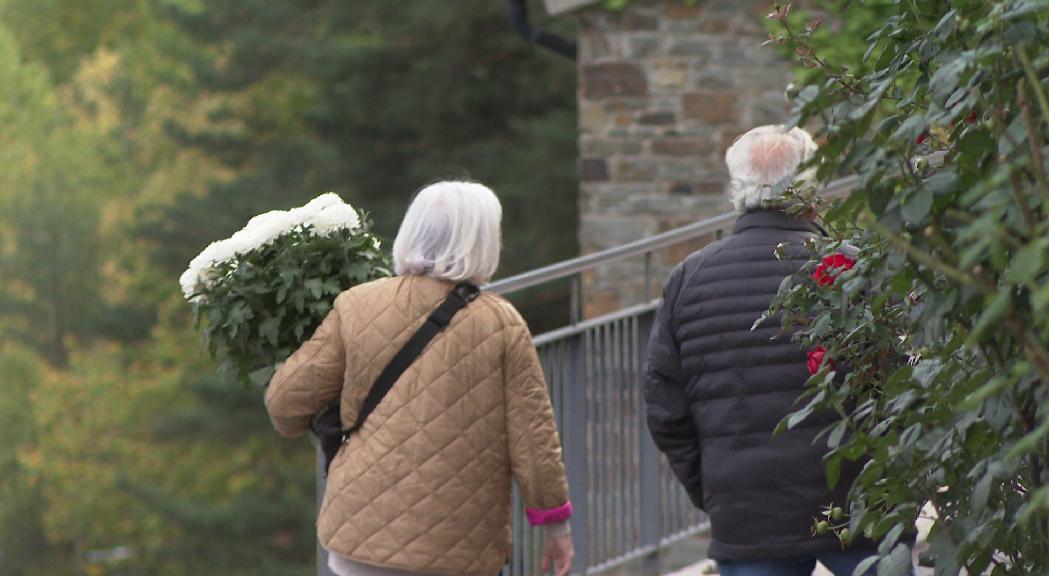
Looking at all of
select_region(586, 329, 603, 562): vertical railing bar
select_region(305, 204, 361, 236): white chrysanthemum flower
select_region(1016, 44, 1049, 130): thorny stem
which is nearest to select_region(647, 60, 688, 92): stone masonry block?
select_region(586, 329, 603, 562): vertical railing bar

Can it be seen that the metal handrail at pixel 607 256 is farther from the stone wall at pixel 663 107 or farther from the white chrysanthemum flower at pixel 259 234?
the stone wall at pixel 663 107

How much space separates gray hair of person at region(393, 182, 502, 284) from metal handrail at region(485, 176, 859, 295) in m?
1.13

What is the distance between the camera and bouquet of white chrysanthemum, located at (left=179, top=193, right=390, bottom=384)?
3.91 meters

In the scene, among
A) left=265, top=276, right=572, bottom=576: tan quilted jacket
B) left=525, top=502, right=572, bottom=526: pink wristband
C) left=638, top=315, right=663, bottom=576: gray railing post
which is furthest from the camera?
left=638, top=315, right=663, bottom=576: gray railing post

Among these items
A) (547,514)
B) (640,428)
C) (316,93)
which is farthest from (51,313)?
(547,514)

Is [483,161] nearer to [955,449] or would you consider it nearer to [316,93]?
[316,93]

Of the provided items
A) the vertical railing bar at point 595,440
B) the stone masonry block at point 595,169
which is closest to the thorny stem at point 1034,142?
the vertical railing bar at point 595,440

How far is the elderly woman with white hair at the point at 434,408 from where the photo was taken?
3523 mm

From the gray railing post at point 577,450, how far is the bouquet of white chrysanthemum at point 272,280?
161 cm

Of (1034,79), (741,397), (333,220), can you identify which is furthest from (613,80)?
(1034,79)

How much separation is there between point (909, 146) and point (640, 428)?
13.3 feet

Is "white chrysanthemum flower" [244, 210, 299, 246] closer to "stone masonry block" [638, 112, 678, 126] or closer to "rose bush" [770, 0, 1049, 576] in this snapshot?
"rose bush" [770, 0, 1049, 576]

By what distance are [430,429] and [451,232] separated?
40 centimetres

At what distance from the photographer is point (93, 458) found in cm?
3212
